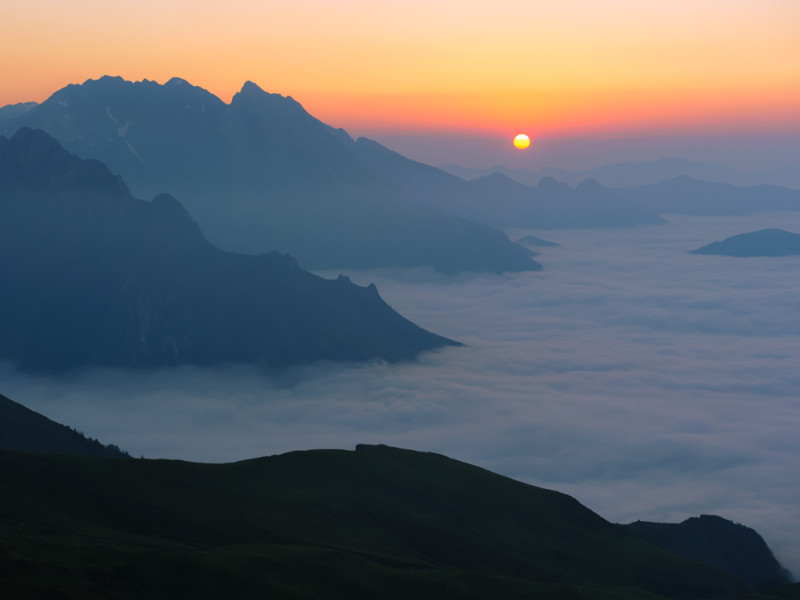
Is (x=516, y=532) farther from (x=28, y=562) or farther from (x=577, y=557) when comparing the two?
(x=28, y=562)

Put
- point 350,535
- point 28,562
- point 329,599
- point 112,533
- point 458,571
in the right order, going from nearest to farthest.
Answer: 1. point 28,562
2. point 329,599
3. point 112,533
4. point 458,571
5. point 350,535

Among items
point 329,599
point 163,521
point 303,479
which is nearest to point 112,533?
point 163,521

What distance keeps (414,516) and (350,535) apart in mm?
23692

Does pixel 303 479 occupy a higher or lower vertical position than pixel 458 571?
higher

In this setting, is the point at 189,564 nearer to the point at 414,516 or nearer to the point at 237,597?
the point at 237,597

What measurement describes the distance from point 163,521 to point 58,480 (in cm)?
1996

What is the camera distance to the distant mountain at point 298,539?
104312 mm

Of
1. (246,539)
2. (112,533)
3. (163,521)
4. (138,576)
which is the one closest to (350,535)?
(246,539)

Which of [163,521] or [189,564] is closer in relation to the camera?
[189,564]

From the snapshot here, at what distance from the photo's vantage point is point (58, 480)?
138 m

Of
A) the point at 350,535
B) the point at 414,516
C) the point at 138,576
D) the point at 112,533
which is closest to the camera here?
the point at 138,576

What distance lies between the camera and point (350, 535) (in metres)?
151

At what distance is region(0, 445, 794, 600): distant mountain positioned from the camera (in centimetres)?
10431

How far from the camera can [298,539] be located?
139875 mm
